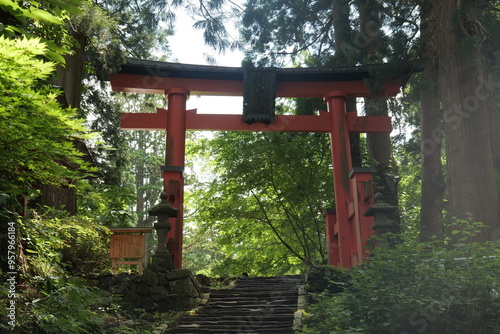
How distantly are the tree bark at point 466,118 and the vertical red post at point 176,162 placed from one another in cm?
501

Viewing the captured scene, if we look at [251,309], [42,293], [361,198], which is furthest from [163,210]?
[42,293]

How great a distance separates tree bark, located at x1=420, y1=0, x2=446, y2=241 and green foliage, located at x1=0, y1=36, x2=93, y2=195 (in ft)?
28.0

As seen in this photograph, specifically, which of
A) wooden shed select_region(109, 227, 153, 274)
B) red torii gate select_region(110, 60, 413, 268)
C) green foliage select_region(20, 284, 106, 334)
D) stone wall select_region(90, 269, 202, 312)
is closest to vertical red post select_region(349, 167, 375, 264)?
red torii gate select_region(110, 60, 413, 268)

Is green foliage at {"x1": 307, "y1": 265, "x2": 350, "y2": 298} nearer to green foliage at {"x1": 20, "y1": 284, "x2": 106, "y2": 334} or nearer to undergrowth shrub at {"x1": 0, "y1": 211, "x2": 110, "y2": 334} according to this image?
undergrowth shrub at {"x1": 0, "y1": 211, "x2": 110, "y2": 334}

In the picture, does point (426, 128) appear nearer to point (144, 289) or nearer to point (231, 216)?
point (231, 216)

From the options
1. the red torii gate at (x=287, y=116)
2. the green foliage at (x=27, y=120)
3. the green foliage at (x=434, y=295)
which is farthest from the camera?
the red torii gate at (x=287, y=116)

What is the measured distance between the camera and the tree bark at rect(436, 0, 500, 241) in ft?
24.1

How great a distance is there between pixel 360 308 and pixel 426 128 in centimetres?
835

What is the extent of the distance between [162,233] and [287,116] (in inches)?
171

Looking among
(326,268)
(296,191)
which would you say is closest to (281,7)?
(296,191)

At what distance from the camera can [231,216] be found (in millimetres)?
13742

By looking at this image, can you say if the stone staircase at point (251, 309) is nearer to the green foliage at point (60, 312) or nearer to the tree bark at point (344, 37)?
the green foliage at point (60, 312)

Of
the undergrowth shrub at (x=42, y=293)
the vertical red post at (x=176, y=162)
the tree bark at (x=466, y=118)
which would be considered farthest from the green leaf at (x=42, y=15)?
the vertical red post at (x=176, y=162)

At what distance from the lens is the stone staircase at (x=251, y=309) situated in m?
6.92
